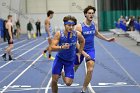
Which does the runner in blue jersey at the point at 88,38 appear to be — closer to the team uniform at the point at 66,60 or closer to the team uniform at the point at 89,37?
the team uniform at the point at 89,37

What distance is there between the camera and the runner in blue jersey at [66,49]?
7.84 metres

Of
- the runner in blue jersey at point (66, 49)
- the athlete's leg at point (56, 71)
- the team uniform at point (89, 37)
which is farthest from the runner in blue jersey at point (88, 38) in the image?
the athlete's leg at point (56, 71)

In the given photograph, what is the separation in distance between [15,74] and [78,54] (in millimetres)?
4625

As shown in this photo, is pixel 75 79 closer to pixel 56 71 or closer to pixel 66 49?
pixel 56 71

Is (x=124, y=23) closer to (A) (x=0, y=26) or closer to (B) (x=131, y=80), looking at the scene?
(A) (x=0, y=26)

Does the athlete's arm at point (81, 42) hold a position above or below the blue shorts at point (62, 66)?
above

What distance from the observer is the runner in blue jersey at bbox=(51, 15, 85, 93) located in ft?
25.7

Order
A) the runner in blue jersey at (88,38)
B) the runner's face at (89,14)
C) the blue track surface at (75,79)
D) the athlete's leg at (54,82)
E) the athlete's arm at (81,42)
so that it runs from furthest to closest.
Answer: the blue track surface at (75,79) < the runner in blue jersey at (88,38) < the runner's face at (89,14) < the athlete's arm at (81,42) < the athlete's leg at (54,82)

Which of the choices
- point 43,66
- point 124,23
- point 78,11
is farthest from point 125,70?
point 78,11

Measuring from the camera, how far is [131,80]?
11.2 metres

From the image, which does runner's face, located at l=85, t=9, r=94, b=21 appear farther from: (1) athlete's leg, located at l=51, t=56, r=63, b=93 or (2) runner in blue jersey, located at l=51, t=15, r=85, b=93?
(1) athlete's leg, located at l=51, t=56, r=63, b=93

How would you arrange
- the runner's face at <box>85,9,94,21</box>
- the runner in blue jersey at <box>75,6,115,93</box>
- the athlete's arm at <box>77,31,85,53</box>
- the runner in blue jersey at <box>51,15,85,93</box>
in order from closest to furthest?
the runner in blue jersey at <box>51,15,85,93</box> → the athlete's arm at <box>77,31,85,53</box> → the runner's face at <box>85,9,94,21</box> → the runner in blue jersey at <box>75,6,115,93</box>

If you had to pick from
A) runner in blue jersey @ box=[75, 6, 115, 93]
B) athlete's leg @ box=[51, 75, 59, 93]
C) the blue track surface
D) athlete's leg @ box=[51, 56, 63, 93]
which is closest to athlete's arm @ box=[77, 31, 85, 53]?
runner in blue jersey @ box=[75, 6, 115, 93]

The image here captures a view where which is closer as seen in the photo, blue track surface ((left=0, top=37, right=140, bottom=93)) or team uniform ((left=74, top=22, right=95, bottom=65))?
team uniform ((left=74, top=22, right=95, bottom=65))
